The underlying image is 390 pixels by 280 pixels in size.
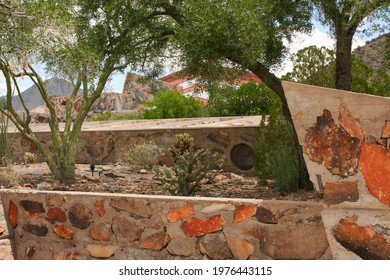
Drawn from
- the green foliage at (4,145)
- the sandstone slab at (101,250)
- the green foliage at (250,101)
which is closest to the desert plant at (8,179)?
the green foliage at (4,145)

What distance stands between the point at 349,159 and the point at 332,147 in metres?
0.17

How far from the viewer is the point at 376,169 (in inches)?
227

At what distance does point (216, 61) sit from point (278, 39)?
5.58ft

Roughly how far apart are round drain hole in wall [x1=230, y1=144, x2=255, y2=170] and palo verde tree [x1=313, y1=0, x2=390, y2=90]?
8.88ft

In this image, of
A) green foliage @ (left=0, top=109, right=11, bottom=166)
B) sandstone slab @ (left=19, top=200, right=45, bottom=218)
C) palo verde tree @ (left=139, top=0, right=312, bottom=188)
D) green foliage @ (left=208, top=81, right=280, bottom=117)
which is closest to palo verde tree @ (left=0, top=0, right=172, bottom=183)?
palo verde tree @ (left=139, top=0, right=312, bottom=188)

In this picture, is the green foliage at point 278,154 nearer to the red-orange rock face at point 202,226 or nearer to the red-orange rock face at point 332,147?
the red-orange rock face at point 202,226

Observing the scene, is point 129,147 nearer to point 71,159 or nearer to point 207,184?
point 71,159

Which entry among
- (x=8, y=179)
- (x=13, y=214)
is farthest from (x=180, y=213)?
(x=8, y=179)

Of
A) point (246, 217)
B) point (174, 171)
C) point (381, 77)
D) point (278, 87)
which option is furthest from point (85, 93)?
point (246, 217)

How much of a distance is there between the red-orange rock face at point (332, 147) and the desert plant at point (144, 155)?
645 cm

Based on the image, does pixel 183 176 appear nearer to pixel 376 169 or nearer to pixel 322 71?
pixel 322 71

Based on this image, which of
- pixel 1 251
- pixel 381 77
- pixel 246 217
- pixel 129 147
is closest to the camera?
pixel 246 217

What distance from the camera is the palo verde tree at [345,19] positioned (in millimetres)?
7645

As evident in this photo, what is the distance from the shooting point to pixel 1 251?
8031mm
